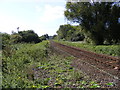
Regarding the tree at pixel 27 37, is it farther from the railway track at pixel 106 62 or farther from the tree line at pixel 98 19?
the railway track at pixel 106 62

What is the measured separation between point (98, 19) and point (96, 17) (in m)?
1.01

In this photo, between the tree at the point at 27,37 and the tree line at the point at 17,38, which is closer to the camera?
the tree line at the point at 17,38

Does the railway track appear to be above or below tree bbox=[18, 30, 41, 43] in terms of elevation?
below

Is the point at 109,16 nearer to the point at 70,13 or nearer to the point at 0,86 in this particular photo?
the point at 70,13

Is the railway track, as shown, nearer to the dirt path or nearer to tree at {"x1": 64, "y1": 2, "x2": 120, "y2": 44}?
the dirt path

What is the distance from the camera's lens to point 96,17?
90.7ft

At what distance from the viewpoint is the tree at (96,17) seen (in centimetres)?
2622

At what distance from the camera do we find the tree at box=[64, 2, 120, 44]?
86.0ft

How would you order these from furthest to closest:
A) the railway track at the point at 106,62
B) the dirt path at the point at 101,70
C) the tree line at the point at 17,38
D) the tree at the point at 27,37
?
the tree at the point at 27,37, the tree line at the point at 17,38, the railway track at the point at 106,62, the dirt path at the point at 101,70

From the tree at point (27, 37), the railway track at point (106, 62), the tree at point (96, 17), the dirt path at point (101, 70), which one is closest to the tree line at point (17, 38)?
the tree at point (27, 37)

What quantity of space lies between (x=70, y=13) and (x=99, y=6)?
617cm

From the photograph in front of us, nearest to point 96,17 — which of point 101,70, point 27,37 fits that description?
point 101,70

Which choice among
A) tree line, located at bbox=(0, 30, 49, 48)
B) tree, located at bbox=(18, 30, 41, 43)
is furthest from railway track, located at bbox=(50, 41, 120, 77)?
tree, located at bbox=(18, 30, 41, 43)

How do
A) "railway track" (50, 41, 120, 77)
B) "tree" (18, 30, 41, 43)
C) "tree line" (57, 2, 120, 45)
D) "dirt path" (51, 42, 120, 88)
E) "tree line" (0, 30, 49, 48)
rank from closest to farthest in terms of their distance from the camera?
"dirt path" (51, 42, 120, 88) < "railway track" (50, 41, 120, 77) < "tree line" (0, 30, 49, 48) < "tree line" (57, 2, 120, 45) < "tree" (18, 30, 41, 43)
